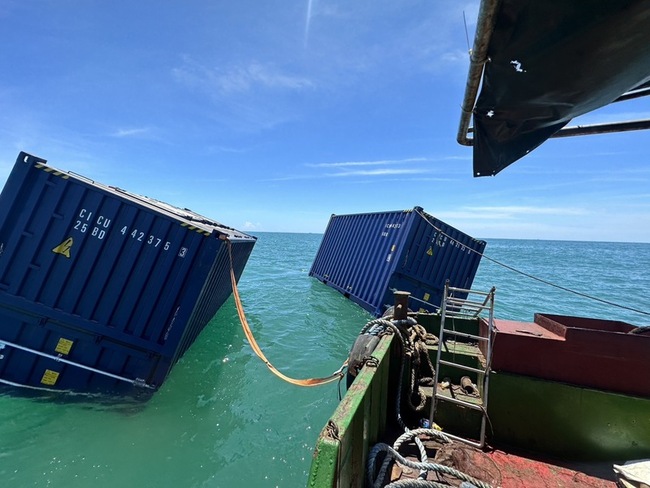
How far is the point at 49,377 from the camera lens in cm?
499

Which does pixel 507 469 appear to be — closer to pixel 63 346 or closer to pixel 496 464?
pixel 496 464

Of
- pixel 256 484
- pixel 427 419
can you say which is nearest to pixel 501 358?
pixel 427 419

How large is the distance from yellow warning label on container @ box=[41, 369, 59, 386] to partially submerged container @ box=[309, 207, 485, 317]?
8015 mm

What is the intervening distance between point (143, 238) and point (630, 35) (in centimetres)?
604

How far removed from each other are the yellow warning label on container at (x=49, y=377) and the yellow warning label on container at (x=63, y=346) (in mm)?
343

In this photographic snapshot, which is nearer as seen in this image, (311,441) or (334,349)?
(311,441)

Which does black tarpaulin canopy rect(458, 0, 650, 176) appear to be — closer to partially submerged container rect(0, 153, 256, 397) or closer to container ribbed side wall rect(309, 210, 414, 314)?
partially submerged container rect(0, 153, 256, 397)

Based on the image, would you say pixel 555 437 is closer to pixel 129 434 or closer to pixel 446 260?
pixel 129 434

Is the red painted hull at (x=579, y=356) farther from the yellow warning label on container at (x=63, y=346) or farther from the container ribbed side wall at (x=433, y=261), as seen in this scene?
the yellow warning label on container at (x=63, y=346)

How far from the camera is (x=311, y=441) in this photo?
4656mm

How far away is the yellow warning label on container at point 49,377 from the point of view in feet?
16.3

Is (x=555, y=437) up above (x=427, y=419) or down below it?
above

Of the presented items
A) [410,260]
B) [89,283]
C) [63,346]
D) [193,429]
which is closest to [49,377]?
[63,346]

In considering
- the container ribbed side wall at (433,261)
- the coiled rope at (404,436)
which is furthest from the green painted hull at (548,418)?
the container ribbed side wall at (433,261)
